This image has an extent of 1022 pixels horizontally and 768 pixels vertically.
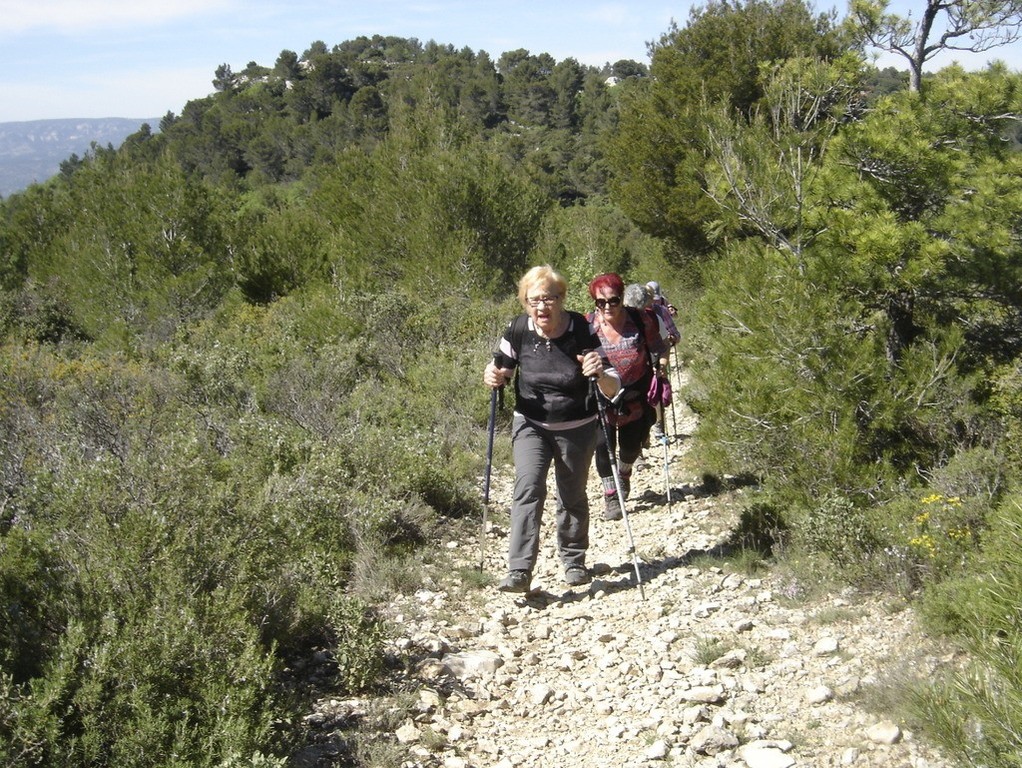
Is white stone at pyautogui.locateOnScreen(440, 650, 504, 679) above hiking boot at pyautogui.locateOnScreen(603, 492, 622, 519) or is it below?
above

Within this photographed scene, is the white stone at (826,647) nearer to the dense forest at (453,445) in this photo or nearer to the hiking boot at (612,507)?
the dense forest at (453,445)

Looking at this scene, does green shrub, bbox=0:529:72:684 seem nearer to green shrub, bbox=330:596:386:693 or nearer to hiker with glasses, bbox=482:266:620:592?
green shrub, bbox=330:596:386:693

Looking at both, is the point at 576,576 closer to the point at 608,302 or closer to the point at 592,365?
the point at 592,365

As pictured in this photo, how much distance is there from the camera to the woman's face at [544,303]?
4.44 metres

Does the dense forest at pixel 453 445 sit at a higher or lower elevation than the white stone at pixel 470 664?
higher

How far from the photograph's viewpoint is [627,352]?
231 inches

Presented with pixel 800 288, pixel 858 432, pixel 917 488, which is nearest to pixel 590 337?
pixel 800 288

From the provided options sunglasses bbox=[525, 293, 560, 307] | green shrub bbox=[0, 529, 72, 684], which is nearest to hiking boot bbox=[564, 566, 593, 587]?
sunglasses bbox=[525, 293, 560, 307]

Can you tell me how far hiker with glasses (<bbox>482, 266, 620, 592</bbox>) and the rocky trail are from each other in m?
0.49

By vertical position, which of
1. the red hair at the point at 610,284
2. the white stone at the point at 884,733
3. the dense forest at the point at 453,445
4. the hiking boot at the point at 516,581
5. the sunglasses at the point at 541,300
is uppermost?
the sunglasses at the point at 541,300

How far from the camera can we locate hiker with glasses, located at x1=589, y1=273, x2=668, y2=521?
5.74m

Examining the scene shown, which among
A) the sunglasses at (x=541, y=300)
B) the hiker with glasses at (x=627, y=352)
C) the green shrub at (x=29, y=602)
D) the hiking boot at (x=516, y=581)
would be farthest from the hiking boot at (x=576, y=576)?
the green shrub at (x=29, y=602)

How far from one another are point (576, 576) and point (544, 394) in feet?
3.85

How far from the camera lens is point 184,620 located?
3189 millimetres
